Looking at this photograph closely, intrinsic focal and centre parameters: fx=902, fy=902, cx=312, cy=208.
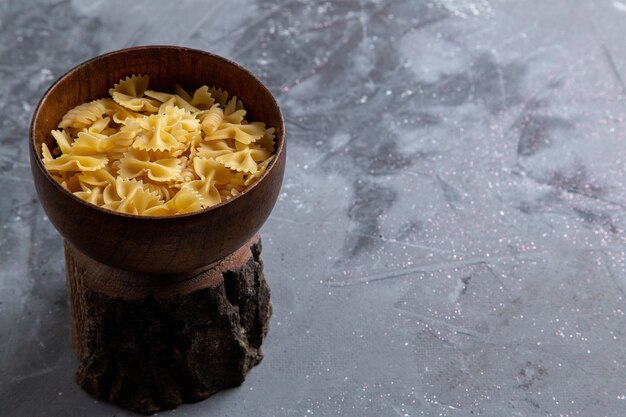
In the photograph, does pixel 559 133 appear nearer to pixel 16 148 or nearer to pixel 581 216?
pixel 581 216

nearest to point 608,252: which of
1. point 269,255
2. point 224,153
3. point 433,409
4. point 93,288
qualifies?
point 433,409

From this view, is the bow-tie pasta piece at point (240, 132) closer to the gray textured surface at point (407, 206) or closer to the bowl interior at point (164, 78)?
the bowl interior at point (164, 78)

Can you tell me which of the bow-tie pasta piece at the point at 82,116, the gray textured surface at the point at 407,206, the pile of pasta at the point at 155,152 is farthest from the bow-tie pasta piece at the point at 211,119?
the gray textured surface at the point at 407,206

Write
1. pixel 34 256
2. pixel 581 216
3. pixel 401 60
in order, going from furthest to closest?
pixel 401 60, pixel 581 216, pixel 34 256

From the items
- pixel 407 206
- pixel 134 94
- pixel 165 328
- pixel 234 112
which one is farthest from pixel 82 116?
pixel 407 206

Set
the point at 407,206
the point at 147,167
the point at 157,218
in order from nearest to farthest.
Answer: the point at 157,218 → the point at 147,167 → the point at 407,206

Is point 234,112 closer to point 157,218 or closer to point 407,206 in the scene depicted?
point 157,218
